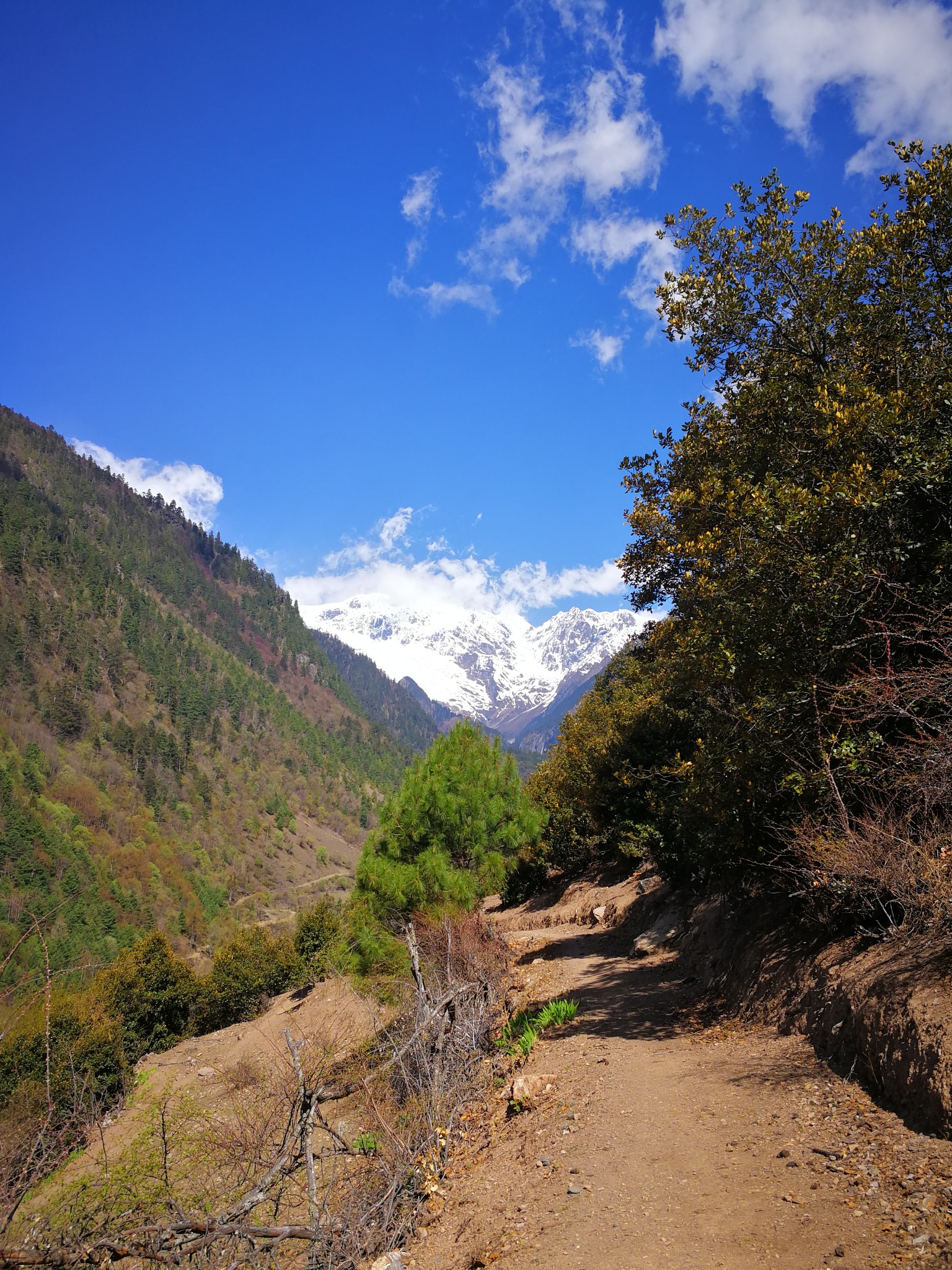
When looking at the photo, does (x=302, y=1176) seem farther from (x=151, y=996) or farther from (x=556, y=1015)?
(x=151, y=996)

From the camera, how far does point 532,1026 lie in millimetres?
10258

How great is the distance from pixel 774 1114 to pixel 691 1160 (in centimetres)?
84

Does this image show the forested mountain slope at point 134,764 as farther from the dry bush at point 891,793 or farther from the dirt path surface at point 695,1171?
the dry bush at point 891,793

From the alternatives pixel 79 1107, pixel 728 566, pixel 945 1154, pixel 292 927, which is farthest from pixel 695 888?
pixel 292 927

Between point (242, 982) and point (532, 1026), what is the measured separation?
30.9 meters

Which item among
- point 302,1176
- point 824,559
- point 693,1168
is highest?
point 824,559

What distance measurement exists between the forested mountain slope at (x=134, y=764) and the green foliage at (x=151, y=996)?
3269 centimetres

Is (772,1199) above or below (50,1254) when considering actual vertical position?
below

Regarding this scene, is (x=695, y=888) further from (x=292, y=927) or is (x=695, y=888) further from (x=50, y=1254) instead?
(x=292, y=927)

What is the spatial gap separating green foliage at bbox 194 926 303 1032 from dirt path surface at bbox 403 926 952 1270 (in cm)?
3228

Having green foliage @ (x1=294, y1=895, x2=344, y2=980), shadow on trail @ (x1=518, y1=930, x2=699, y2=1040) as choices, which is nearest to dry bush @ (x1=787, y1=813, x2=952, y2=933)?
shadow on trail @ (x1=518, y1=930, x2=699, y2=1040)

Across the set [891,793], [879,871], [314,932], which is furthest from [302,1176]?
[314,932]

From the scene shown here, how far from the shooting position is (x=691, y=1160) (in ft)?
17.7

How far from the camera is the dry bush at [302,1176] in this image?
4664mm
